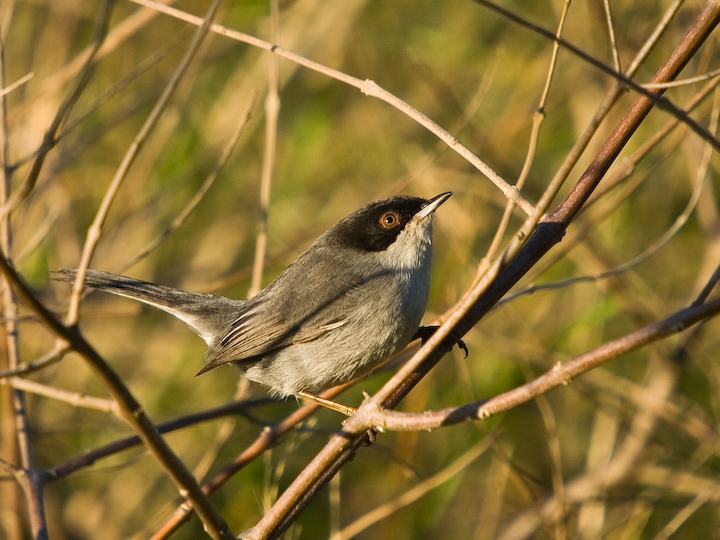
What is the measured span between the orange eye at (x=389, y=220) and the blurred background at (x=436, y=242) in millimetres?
852

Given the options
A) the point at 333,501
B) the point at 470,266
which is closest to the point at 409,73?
the point at 470,266

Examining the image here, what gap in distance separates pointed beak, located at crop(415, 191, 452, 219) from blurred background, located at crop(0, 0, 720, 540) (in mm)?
944

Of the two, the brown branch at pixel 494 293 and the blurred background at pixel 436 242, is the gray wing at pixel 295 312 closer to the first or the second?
the blurred background at pixel 436 242

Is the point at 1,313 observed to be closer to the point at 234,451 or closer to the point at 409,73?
the point at 234,451

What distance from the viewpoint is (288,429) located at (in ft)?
10.5

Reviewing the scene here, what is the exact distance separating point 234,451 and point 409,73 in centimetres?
344

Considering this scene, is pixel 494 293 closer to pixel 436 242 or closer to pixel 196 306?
pixel 196 306

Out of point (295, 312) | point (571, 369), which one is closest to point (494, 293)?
point (571, 369)

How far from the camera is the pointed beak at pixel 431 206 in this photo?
143 inches

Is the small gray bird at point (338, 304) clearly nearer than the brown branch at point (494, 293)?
No

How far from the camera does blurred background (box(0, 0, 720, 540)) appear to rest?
4.91 meters

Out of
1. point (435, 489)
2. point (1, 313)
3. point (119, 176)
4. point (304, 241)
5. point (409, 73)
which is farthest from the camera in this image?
point (409, 73)

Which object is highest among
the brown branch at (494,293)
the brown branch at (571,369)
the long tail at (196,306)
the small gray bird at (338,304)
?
the long tail at (196,306)

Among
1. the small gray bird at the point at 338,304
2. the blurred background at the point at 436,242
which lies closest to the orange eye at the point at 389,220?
the small gray bird at the point at 338,304
